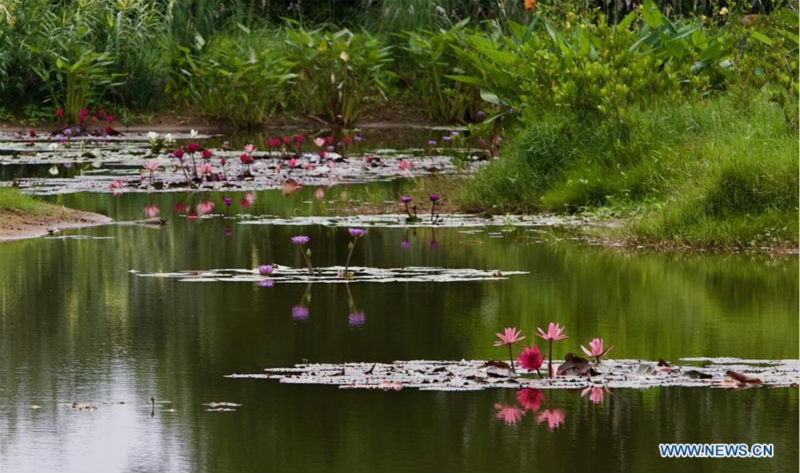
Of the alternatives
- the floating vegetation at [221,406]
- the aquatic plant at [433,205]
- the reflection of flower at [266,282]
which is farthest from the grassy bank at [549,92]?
the floating vegetation at [221,406]

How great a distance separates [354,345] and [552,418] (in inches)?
75.4

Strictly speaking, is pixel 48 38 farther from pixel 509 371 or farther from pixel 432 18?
pixel 509 371

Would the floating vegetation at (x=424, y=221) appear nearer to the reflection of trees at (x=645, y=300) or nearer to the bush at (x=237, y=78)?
the reflection of trees at (x=645, y=300)

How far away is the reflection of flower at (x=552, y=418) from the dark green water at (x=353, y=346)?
4 centimetres

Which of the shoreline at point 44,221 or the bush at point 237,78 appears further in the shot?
the bush at point 237,78

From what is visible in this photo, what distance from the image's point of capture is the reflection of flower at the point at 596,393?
7207mm

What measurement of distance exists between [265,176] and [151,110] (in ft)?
33.8

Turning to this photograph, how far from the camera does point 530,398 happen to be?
726 centimetres

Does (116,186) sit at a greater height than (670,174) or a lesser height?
greater

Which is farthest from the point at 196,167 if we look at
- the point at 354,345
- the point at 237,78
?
the point at 354,345

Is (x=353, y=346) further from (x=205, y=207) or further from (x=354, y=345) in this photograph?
(x=205, y=207)

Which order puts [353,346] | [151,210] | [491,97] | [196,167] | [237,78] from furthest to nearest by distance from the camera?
[237,78], [196,167], [491,97], [151,210], [353,346]

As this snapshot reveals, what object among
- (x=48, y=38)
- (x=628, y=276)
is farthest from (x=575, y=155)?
(x=48, y=38)

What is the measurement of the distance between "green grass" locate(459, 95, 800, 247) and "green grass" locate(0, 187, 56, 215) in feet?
12.0
